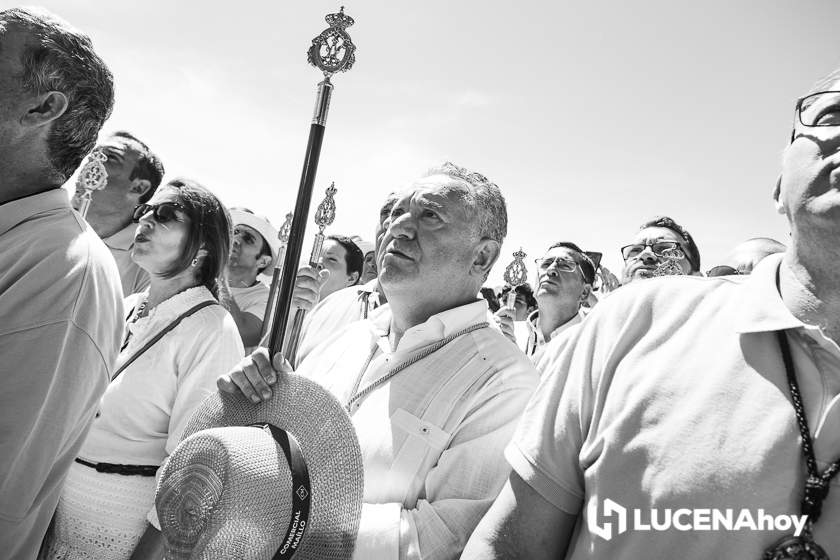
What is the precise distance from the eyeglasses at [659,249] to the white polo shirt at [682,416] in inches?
124

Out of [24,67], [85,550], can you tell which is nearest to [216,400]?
[85,550]

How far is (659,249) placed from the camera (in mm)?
4691

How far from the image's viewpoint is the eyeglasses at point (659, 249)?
464 centimetres

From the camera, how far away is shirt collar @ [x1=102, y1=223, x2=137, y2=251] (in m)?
4.53

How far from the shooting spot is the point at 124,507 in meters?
2.82

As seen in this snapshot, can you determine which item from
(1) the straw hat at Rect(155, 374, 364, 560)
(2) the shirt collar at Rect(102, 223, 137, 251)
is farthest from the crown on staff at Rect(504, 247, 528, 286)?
(1) the straw hat at Rect(155, 374, 364, 560)

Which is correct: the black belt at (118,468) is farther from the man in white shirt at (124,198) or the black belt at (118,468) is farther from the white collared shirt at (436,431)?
the man in white shirt at (124,198)

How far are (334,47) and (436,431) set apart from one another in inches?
58.6

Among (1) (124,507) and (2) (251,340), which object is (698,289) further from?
(2) (251,340)

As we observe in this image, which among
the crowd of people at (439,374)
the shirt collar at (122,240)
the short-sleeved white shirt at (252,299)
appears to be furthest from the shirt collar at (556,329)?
the shirt collar at (122,240)

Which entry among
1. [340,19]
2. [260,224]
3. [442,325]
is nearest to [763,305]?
[442,325]

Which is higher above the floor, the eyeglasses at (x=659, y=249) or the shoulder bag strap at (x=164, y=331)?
the eyeglasses at (x=659, y=249)

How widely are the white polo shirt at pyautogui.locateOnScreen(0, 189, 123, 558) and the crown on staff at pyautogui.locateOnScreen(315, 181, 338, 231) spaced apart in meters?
1.39

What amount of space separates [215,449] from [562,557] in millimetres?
970
